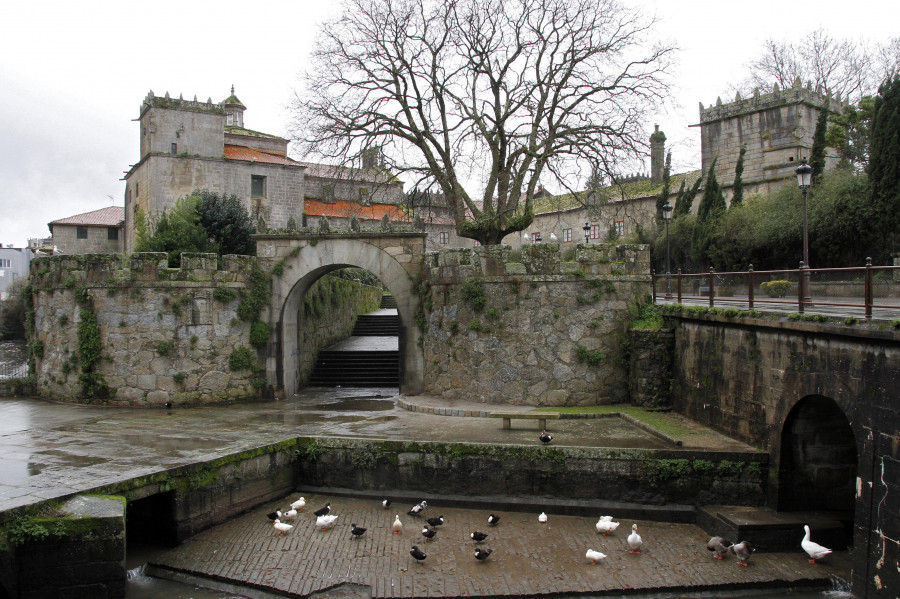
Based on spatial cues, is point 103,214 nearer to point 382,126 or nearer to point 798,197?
point 382,126

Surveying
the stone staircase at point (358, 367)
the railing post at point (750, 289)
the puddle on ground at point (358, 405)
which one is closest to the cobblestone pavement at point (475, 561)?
the railing post at point (750, 289)

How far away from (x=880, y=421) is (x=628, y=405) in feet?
19.9

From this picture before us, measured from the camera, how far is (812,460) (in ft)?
30.7

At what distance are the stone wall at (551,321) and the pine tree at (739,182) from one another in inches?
796

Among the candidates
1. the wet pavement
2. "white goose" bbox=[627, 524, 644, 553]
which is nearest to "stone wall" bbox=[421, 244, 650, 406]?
the wet pavement

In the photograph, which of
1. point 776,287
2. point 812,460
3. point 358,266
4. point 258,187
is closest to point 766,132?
point 776,287

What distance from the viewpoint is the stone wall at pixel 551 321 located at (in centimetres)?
1340

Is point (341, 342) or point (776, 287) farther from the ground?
point (776, 287)

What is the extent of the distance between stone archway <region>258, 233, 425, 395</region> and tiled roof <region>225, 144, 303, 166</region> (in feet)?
78.2

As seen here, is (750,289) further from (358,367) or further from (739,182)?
(739,182)

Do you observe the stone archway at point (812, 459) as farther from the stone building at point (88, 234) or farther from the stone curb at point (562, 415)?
the stone building at point (88, 234)

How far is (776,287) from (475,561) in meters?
6.64

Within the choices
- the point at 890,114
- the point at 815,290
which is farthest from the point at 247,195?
the point at 815,290

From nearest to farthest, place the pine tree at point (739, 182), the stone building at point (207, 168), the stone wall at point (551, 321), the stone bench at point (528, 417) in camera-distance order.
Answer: the stone bench at point (528, 417) < the stone wall at point (551, 321) < the pine tree at point (739, 182) < the stone building at point (207, 168)
